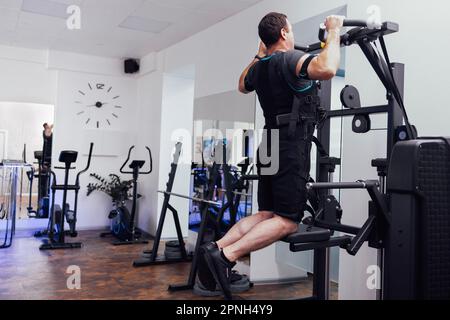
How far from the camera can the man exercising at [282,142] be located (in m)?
2.07

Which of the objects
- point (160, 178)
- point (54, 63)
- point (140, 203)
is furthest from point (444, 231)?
point (54, 63)

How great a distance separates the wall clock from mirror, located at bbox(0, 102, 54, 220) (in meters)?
0.50

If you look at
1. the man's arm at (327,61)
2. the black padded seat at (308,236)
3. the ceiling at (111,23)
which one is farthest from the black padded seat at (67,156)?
the man's arm at (327,61)

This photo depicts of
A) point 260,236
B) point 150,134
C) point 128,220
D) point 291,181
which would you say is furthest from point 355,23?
point 150,134

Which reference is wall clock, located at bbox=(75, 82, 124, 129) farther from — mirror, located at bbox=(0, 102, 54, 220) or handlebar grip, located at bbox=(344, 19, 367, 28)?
handlebar grip, located at bbox=(344, 19, 367, 28)

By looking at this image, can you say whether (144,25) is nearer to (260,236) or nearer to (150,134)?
(150,134)

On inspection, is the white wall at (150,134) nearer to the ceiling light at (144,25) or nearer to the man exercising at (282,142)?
the ceiling light at (144,25)

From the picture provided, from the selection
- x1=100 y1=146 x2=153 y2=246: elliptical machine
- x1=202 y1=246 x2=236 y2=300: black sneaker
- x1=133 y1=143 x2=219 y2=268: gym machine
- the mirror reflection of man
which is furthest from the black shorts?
the mirror reflection of man

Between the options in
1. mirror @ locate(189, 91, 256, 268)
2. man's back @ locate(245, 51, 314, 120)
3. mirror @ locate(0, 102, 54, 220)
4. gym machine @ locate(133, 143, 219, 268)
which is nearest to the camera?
man's back @ locate(245, 51, 314, 120)

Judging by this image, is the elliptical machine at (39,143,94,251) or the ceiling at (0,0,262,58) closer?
the ceiling at (0,0,262,58)

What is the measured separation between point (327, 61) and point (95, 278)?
3.39 metres

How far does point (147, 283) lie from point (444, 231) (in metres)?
3.12

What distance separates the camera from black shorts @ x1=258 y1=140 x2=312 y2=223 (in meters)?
2.09

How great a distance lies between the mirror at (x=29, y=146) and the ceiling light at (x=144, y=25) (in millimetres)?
2434
